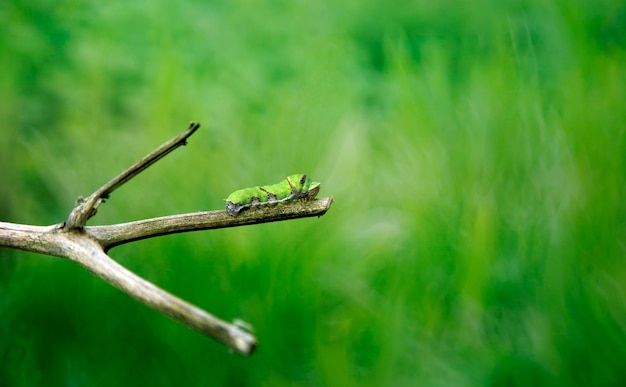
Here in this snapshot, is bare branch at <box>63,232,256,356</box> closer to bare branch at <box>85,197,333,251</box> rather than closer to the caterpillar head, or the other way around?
bare branch at <box>85,197,333,251</box>

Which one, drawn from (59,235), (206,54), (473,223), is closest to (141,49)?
(206,54)

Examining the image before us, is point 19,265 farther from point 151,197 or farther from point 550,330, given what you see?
point 550,330

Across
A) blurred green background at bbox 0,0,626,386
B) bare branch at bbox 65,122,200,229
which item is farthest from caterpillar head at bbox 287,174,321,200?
blurred green background at bbox 0,0,626,386

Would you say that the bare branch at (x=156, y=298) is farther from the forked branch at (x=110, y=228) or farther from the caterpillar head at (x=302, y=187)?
the caterpillar head at (x=302, y=187)

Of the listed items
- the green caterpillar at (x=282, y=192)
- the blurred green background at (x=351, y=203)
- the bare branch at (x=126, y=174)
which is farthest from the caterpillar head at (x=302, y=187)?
the blurred green background at (x=351, y=203)

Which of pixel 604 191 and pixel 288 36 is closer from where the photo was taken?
pixel 604 191

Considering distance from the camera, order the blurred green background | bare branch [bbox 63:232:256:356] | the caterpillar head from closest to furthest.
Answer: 1. bare branch [bbox 63:232:256:356]
2. the caterpillar head
3. the blurred green background

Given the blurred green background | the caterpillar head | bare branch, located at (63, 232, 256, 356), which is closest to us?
bare branch, located at (63, 232, 256, 356)
